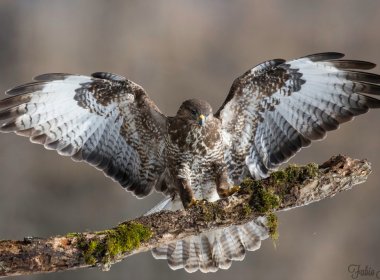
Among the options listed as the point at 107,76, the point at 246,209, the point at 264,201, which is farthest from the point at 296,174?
the point at 107,76

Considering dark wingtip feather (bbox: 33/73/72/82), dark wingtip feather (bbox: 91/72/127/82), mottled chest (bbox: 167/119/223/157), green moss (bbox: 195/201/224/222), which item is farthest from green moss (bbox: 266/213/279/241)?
dark wingtip feather (bbox: 33/73/72/82)

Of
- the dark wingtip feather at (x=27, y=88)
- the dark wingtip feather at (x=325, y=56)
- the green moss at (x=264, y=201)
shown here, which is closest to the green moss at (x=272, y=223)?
the green moss at (x=264, y=201)

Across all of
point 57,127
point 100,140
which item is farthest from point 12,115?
point 100,140

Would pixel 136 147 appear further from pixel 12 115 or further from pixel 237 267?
pixel 237 267

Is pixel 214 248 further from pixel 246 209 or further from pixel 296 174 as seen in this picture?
pixel 296 174

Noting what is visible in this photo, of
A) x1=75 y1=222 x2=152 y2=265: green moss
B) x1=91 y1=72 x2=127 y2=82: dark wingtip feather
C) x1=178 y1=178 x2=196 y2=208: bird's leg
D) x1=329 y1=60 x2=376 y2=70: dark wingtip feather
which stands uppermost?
x1=91 y1=72 x2=127 y2=82: dark wingtip feather

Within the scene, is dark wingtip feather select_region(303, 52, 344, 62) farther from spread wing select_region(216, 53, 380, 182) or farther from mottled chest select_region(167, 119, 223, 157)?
mottled chest select_region(167, 119, 223, 157)

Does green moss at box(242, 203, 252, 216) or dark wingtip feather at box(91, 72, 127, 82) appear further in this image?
dark wingtip feather at box(91, 72, 127, 82)
